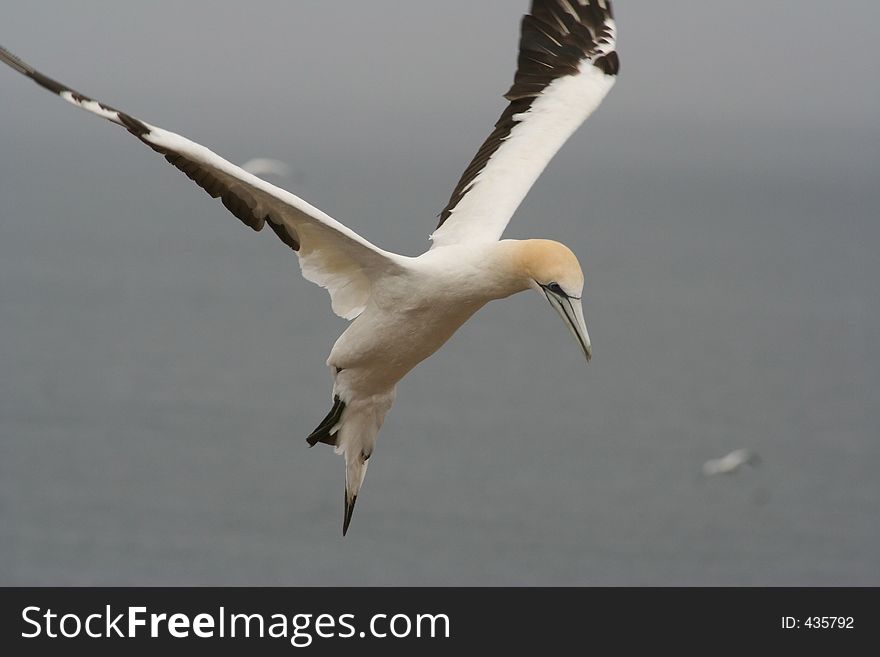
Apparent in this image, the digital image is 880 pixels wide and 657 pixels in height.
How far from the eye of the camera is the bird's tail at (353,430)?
8.98 m

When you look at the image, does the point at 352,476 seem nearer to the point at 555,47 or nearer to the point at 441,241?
the point at 441,241

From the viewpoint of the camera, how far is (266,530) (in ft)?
116

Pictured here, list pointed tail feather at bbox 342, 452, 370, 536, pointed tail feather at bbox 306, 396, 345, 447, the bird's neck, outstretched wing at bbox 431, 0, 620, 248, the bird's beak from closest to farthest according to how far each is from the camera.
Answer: the bird's beak
the bird's neck
pointed tail feather at bbox 306, 396, 345, 447
pointed tail feather at bbox 342, 452, 370, 536
outstretched wing at bbox 431, 0, 620, 248

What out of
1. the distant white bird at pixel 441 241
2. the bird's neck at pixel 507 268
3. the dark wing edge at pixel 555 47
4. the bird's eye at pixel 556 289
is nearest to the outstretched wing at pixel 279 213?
the distant white bird at pixel 441 241

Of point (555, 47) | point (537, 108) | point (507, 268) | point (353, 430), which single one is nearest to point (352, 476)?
point (353, 430)

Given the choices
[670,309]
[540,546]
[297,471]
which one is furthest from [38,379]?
[670,309]

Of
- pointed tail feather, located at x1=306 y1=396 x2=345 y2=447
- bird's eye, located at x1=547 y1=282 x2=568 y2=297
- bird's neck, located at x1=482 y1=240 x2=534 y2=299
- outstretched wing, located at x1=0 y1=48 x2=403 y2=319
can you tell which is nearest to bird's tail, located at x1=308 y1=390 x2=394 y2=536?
pointed tail feather, located at x1=306 y1=396 x2=345 y2=447

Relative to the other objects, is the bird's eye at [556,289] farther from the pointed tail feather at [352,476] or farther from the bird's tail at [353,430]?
the pointed tail feather at [352,476]

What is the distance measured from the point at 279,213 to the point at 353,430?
4.66ft

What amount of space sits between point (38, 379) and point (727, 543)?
19591 mm

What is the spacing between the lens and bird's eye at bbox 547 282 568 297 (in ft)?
25.1

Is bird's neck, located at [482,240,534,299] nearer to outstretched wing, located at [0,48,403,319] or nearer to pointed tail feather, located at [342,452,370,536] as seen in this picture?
outstretched wing, located at [0,48,403,319]

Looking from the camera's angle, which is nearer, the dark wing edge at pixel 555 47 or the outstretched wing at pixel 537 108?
the outstretched wing at pixel 537 108

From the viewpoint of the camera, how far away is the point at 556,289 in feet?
25.2
